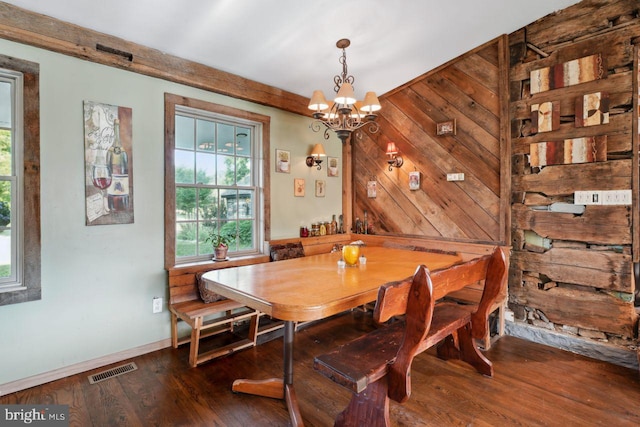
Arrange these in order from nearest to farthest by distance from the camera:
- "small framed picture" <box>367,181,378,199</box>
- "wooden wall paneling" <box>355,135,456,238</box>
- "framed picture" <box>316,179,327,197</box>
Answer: "wooden wall paneling" <box>355,135,456,238</box> → "framed picture" <box>316,179,327,197</box> → "small framed picture" <box>367,181,378,199</box>

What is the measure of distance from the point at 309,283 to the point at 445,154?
8.27 feet

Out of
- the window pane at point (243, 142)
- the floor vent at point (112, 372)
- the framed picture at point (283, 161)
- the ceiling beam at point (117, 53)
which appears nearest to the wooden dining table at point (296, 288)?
the floor vent at point (112, 372)

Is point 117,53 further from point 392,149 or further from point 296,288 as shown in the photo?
point 392,149

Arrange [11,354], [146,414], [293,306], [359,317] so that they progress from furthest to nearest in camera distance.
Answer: [359,317] → [11,354] → [146,414] → [293,306]

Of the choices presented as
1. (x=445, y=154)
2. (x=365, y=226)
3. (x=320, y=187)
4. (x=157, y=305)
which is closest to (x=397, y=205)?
(x=365, y=226)

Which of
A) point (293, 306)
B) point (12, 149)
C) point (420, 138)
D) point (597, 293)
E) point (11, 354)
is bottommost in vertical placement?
point (11, 354)

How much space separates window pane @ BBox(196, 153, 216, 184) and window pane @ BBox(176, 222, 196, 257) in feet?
1.45

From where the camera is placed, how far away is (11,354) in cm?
213

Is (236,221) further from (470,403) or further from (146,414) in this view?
(470,403)

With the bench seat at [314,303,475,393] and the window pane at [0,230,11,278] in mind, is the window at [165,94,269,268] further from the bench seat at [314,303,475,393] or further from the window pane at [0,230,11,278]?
the bench seat at [314,303,475,393]

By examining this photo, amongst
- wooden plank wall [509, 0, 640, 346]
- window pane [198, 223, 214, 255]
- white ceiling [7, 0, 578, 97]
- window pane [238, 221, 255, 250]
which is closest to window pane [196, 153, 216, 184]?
window pane [198, 223, 214, 255]

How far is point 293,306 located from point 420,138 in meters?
2.98

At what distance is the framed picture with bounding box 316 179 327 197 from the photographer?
4070 millimetres

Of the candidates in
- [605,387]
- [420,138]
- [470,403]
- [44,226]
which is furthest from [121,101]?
[605,387]
